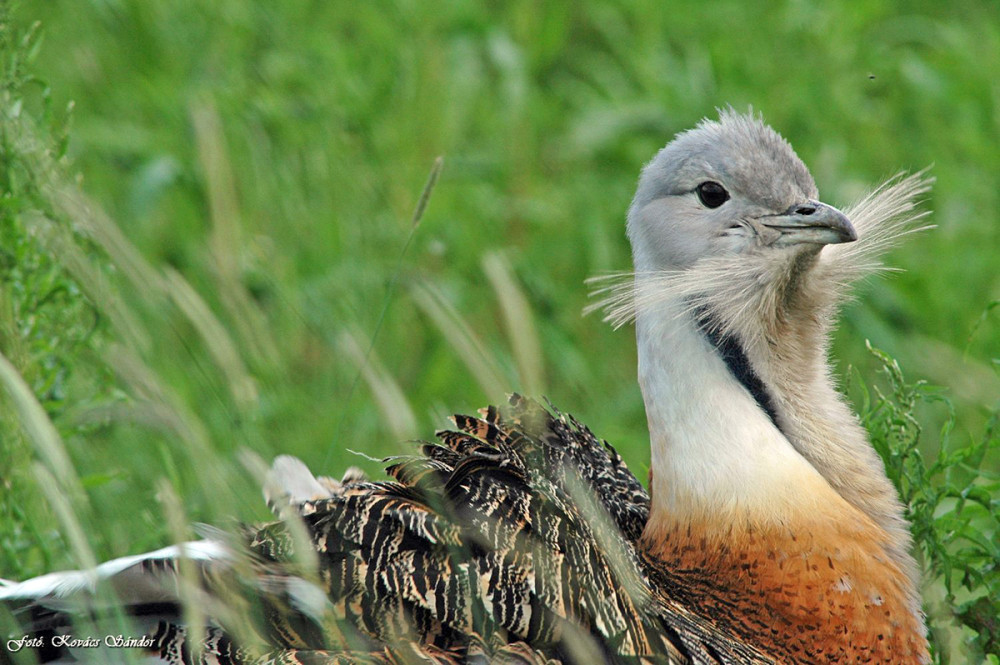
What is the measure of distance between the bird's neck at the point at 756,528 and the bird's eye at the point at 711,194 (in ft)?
0.92

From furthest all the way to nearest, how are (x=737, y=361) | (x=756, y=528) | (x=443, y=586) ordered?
1. (x=737, y=361)
2. (x=756, y=528)
3. (x=443, y=586)

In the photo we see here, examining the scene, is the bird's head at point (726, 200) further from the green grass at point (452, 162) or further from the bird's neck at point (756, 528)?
the green grass at point (452, 162)

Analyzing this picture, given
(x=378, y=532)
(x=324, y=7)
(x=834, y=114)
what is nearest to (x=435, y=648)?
(x=378, y=532)

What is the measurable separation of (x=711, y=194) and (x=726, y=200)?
0.04 metres

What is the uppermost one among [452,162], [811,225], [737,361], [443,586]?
[452,162]

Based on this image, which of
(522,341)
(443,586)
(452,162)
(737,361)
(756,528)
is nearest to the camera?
(522,341)

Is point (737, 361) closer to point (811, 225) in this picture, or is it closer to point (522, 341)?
point (811, 225)

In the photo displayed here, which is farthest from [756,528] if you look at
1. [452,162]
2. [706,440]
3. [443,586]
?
[452,162]

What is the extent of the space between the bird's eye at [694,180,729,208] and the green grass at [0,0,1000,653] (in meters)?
0.70

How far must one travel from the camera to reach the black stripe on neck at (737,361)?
290 cm

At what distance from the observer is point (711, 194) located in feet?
9.85

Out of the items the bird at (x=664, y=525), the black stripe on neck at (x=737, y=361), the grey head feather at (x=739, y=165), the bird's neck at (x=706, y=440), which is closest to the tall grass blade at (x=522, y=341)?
the bird at (x=664, y=525)

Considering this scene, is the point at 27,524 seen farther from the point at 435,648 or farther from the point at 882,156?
the point at 882,156

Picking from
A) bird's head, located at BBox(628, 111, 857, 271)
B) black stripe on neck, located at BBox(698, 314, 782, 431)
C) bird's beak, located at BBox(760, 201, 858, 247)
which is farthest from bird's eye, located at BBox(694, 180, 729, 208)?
black stripe on neck, located at BBox(698, 314, 782, 431)
